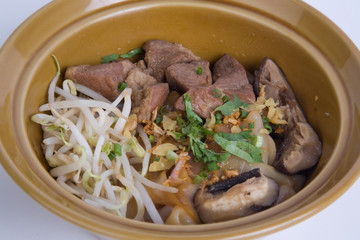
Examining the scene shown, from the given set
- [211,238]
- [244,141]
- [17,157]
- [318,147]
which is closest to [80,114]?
[17,157]

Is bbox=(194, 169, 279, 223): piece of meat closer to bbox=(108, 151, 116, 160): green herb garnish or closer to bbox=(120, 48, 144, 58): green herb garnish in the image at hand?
bbox=(108, 151, 116, 160): green herb garnish

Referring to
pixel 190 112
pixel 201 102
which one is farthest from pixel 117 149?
pixel 201 102

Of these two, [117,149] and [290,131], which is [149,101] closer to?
[117,149]

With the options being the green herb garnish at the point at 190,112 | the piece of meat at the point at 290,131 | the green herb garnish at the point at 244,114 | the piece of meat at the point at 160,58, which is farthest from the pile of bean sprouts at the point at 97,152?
the piece of meat at the point at 290,131

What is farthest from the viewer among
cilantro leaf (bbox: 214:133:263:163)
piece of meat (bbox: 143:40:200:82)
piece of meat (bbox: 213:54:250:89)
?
piece of meat (bbox: 143:40:200:82)

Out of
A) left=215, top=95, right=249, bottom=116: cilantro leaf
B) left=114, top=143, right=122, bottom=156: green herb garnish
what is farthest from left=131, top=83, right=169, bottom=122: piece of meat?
left=215, top=95, right=249, bottom=116: cilantro leaf

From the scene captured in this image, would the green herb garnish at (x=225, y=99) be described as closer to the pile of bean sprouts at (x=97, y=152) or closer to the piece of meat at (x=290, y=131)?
the piece of meat at (x=290, y=131)

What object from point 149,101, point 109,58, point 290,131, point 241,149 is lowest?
point 109,58
